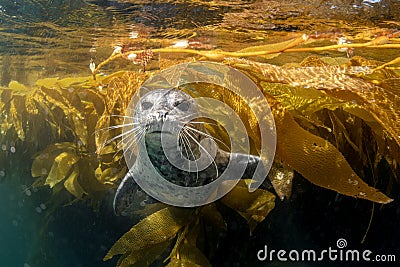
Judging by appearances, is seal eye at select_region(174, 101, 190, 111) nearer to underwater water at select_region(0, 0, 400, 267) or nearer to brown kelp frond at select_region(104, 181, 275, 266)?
underwater water at select_region(0, 0, 400, 267)

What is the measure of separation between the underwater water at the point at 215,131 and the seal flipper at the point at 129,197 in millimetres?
52

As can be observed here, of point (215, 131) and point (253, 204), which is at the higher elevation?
point (215, 131)

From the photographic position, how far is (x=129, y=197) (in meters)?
1.76

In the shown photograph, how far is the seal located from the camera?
161cm

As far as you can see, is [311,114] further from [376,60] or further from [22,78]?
[22,78]

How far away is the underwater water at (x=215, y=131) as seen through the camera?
1.58 m

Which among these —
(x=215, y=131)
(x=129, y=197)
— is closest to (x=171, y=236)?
(x=129, y=197)

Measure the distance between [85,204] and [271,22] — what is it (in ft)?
4.22

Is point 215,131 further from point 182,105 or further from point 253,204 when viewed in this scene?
point 253,204

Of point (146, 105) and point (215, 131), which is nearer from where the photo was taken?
point (146, 105)

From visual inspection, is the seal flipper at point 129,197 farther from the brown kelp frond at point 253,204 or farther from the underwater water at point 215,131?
the brown kelp frond at point 253,204

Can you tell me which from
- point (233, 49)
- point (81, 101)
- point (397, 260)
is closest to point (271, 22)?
point (233, 49)

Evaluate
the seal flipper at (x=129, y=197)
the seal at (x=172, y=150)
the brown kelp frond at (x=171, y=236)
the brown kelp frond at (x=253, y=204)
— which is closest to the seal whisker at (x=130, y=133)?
the seal at (x=172, y=150)

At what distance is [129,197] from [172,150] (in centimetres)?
30
